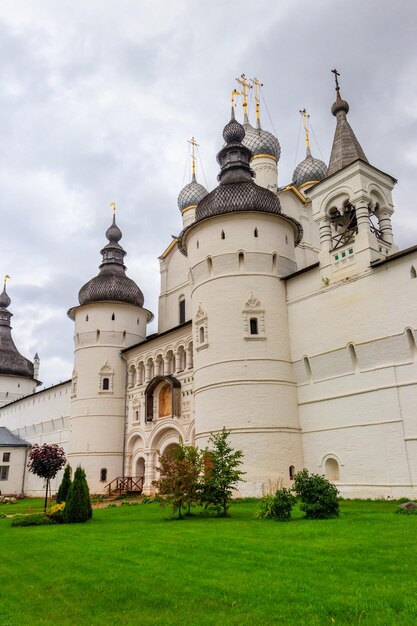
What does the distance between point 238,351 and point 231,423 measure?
2841 mm

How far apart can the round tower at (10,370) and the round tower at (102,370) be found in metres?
20.6

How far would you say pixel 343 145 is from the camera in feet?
69.6

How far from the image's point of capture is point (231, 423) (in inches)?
796

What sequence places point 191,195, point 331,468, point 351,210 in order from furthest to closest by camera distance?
1. point 191,195
2. point 351,210
3. point 331,468

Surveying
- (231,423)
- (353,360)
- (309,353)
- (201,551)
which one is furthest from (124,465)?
(201,551)

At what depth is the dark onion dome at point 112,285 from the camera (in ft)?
104

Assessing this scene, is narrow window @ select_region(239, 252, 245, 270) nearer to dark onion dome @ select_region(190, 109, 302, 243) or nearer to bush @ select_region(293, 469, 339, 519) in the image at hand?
dark onion dome @ select_region(190, 109, 302, 243)

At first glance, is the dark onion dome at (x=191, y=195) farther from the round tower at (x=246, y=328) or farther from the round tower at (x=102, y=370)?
the round tower at (x=246, y=328)

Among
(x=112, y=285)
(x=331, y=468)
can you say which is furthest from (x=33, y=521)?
(x=112, y=285)

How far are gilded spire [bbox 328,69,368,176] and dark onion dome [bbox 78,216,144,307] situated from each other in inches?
603

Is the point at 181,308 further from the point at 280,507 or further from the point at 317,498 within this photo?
the point at 317,498

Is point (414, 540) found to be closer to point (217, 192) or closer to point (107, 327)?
point (217, 192)

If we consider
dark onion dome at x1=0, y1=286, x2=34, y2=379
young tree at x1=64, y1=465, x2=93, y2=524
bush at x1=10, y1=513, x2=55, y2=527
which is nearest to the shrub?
bush at x1=10, y1=513, x2=55, y2=527

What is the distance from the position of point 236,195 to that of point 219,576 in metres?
18.3
